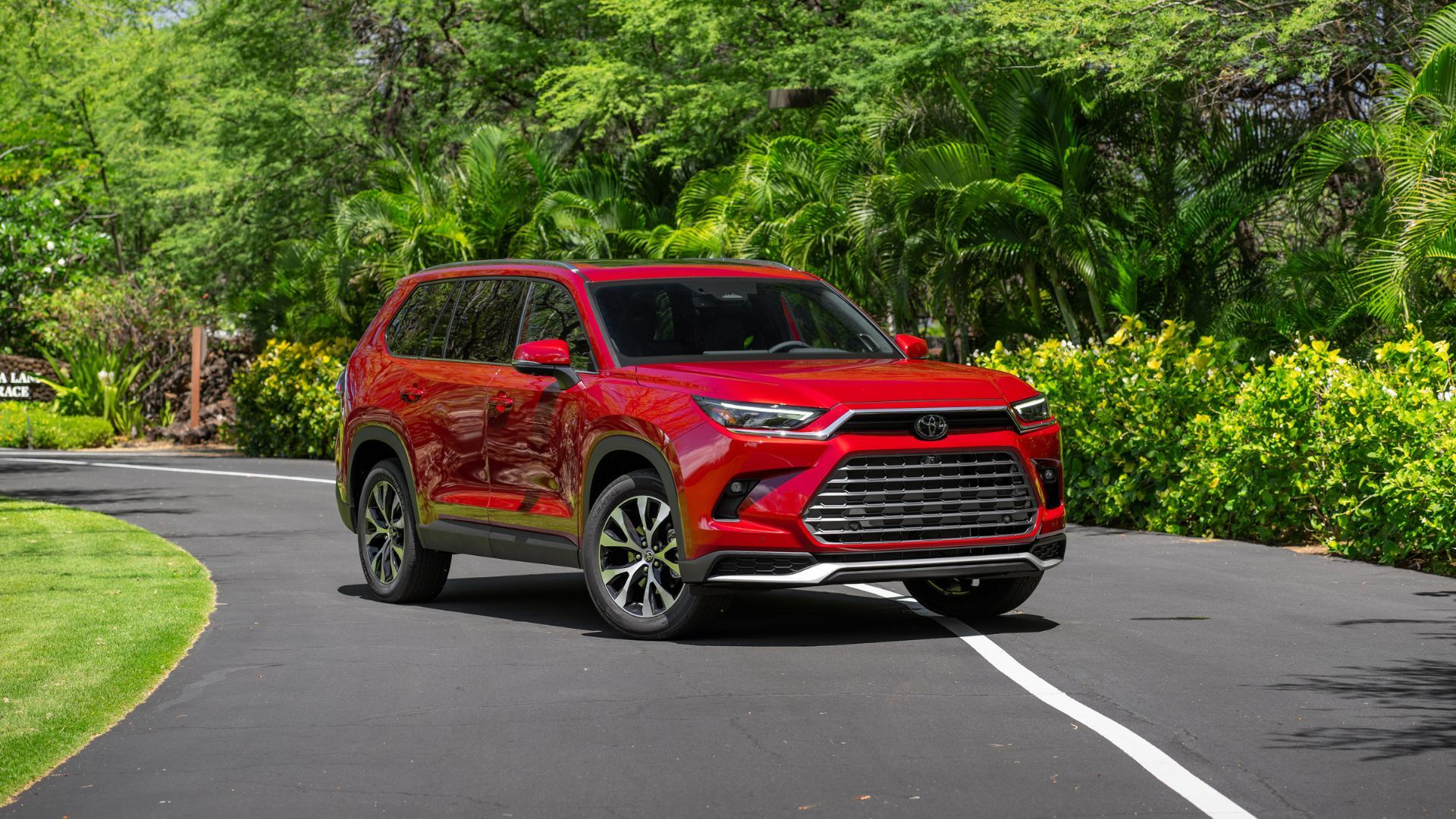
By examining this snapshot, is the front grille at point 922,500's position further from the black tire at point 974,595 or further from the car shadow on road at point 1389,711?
the car shadow on road at point 1389,711

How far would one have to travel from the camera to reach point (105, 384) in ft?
124

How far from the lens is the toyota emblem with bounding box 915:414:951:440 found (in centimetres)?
941

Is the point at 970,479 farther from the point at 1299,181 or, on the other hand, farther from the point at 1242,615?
the point at 1299,181

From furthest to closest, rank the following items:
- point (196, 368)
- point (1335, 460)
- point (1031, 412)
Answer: point (196, 368), point (1335, 460), point (1031, 412)

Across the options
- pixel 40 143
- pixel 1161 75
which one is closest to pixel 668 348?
pixel 1161 75

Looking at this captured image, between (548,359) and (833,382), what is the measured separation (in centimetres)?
158

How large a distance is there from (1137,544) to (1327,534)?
1.41m

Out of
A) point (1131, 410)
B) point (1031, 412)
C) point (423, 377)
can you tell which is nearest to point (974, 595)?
point (1031, 412)

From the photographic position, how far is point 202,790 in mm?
6477

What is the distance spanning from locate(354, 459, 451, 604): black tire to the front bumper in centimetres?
276

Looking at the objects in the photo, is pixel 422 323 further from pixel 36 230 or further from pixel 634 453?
pixel 36 230

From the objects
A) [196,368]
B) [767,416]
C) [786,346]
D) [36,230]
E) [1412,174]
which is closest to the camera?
[767,416]

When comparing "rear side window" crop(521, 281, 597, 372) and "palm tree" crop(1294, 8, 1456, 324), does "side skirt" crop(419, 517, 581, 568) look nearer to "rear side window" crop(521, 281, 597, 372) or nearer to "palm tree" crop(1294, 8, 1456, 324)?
"rear side window" crop(521, 281, 597, 372)

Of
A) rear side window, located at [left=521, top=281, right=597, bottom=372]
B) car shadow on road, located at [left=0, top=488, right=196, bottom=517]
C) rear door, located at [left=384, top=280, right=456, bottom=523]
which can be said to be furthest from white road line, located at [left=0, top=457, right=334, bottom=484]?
rear side window, located at [left=521, top=281, right=597, bottom=372]
